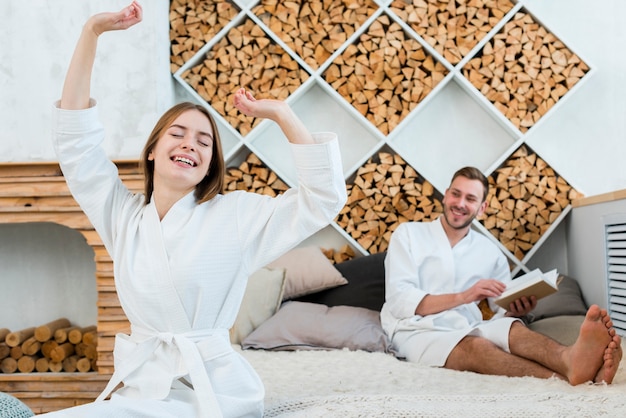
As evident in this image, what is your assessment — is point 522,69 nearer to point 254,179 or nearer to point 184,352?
point 254,179

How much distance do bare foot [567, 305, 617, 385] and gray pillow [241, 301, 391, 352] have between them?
0.87m

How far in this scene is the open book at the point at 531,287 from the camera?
2496 millimetres

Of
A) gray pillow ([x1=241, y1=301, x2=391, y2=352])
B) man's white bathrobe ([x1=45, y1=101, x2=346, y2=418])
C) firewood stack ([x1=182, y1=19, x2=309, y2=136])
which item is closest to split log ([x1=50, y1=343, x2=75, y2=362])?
gray pillow ([x1=241, y1=301, x2=391, y2=352])

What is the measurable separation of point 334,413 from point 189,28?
259 centimetres

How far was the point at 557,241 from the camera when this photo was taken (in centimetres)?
372

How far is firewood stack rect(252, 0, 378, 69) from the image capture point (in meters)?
3.69

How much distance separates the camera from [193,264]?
1.60 metres

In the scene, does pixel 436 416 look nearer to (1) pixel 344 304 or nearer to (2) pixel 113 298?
(1) pixel 344 304

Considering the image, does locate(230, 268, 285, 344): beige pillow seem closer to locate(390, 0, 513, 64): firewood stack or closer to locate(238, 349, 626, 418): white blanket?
locate(238, 349, 626, 418): white blanket

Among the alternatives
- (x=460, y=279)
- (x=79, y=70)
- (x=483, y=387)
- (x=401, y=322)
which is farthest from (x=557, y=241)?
(x=79, y=70)

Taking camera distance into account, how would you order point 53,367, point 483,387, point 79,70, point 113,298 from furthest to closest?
point 53,367
point 113,298
point 483,387
point 79,70

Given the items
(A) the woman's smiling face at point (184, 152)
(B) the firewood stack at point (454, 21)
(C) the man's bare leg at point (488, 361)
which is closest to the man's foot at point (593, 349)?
(C) the man's bare leg at point (488, 361)

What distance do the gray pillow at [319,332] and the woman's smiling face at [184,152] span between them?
1.29 m

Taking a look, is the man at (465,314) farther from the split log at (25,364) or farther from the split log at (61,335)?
the split log at (25,364)
